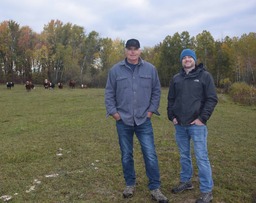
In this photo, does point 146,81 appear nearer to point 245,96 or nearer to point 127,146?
point 127,146

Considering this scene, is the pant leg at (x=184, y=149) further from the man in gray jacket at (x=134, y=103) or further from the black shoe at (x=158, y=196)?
the black shoe at (x=158, y=196)

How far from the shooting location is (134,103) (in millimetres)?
5203

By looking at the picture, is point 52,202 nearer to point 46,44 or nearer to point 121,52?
point 46,44

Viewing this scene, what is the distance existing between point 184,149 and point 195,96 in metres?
1.02

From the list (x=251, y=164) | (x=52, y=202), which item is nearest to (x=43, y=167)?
(x=52, y=202)

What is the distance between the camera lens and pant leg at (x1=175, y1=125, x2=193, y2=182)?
214 inches

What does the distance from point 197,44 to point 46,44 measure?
36917 millimetres

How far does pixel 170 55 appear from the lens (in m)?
72.5

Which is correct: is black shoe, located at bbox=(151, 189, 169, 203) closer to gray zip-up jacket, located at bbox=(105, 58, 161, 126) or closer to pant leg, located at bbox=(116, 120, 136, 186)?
pant leg, located at bbox=(116, 120, 136, 186)

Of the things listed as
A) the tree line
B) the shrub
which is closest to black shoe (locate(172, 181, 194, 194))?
the shrub

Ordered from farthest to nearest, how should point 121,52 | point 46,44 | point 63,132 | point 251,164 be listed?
point 121,52
point 46,44
point 63,132
point 251,164

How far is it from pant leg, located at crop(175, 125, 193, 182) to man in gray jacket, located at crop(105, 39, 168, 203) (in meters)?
0.52

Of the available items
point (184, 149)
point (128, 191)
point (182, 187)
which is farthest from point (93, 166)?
point (184, 149)

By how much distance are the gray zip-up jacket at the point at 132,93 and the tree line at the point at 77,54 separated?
5953 centimetres
